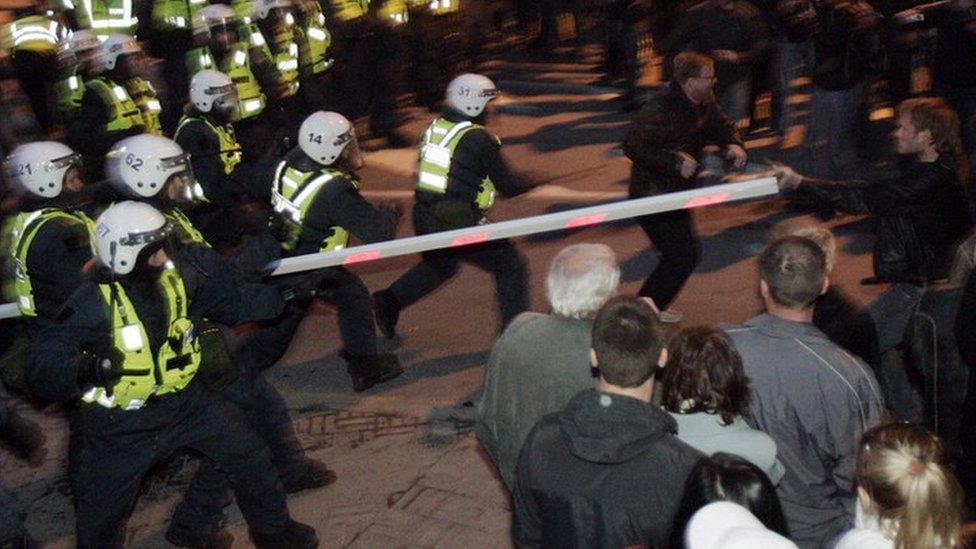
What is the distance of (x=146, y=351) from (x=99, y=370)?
24 cm

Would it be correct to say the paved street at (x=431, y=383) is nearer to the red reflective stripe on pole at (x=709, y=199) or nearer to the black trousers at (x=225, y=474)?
the black trousers at (x=225, y=474)

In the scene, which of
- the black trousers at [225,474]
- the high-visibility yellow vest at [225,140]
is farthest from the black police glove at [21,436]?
the high-visibility yellow vest at [225,140]

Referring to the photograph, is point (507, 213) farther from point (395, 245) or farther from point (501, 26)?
point (501, 26)

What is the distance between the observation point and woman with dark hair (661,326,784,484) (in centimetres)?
375

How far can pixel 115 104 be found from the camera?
Result: 9656 mm

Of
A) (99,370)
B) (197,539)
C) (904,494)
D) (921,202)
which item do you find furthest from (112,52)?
(904,494)

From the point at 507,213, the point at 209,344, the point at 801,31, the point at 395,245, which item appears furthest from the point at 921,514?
the point at 801,31

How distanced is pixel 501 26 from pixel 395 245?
1015cm

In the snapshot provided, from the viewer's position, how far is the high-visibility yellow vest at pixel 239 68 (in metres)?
10.9

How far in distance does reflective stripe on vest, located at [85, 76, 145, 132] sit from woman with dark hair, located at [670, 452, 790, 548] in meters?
7.55

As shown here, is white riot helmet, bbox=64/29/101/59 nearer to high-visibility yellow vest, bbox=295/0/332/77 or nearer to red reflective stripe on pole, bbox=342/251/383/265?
high-visibility yellow vest, bbox=295/0/332/77

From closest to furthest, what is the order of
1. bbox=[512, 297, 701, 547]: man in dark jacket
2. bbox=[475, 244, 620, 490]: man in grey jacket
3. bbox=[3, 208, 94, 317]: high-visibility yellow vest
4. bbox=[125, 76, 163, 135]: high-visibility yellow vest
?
1. bbox=[512, 297, 701, 547]: man in dark jacket
2. bbox=[475, 244, 620, 490]: man in grey jacket
3. bbox=[3, 208, 94, 317]: high-visibility yellow vest
4. bbox=[125, 76, 163, 135]: high-visibility yellow vest

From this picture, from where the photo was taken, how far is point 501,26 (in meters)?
16.3

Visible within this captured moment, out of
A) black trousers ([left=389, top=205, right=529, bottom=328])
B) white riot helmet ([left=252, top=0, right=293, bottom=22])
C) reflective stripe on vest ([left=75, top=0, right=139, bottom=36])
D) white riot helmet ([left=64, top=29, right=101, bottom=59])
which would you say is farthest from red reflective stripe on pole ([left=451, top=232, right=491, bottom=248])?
reflective stripe on vest ([left=75, top=0, right=139, bottom=36])
